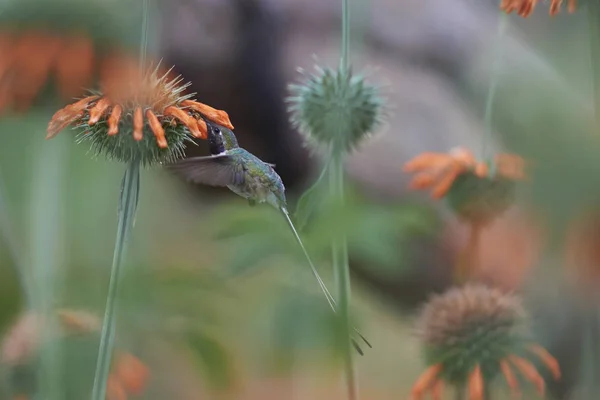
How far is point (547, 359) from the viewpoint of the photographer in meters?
0.91

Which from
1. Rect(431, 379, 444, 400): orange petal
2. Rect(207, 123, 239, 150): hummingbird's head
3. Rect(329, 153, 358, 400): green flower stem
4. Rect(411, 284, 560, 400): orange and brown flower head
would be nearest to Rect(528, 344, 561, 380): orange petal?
Rect(411, 284, 560, 400): orange and brown flower head

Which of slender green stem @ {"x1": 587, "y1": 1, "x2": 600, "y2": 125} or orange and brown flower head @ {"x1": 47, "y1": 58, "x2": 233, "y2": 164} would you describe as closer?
orange and brown flower head @ {"x1": 47, "y1": 58, "x2": 233, "y2": 164}

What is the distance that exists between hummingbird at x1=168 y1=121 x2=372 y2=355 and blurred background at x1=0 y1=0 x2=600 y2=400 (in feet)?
0.03

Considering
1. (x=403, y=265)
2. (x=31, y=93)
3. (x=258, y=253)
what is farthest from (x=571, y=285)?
(x=31, y=93)

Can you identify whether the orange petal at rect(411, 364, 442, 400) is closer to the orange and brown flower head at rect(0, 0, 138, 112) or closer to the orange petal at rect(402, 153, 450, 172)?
the orange petal at rect(402, 153, 450, 172)

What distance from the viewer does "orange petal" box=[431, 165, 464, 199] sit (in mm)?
880

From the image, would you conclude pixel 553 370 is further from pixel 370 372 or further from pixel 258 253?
pixel 258 253

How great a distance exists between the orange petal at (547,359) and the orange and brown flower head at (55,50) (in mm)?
590

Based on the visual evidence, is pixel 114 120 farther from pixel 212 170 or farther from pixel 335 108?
pixel 335 108

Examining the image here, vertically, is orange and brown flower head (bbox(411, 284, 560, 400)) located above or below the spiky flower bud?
below

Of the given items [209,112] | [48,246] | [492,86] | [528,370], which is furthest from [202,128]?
[528,370]

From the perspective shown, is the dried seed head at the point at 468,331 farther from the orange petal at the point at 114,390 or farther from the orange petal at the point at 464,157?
the orange petal at the point at 114,390

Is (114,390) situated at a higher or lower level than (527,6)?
lower

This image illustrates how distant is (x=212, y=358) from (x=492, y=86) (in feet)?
1.51
